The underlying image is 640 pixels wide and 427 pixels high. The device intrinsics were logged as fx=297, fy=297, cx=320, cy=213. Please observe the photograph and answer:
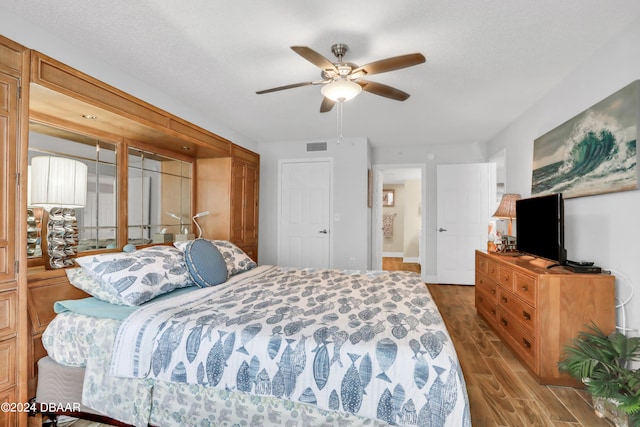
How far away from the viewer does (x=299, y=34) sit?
1.99 metres

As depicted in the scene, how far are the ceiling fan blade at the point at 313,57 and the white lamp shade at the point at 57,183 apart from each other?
1.95 m

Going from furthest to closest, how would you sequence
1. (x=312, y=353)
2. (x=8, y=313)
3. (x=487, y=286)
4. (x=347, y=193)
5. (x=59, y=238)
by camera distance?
(x=347, y=193) < (x=487, y=286) < (x=59, y=238) < (x=8, y=313) < (x=312, y=353)

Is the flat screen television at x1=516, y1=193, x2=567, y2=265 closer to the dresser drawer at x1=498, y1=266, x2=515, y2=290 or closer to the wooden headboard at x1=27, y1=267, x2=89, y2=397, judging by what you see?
the dresser drawer at x1=498, y1=266, x2=515, y2=290

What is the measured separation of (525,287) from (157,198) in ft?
12.0

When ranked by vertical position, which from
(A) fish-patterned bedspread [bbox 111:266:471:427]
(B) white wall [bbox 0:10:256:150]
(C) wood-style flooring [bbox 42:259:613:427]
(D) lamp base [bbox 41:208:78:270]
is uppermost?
(B) white wall [bbox 0:10:256:150]

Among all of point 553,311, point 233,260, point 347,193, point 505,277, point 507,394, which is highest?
point 347,193

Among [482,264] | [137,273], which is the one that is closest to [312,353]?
[137,273]

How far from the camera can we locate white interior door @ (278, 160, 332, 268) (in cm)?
484

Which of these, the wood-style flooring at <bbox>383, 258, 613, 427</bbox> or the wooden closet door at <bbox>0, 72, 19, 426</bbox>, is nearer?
the wooden closet door at <bbox>0, 72, 19, 426</bbox>

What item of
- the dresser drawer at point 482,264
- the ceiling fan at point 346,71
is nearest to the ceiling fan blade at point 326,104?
the ceiling fan at point 346,71

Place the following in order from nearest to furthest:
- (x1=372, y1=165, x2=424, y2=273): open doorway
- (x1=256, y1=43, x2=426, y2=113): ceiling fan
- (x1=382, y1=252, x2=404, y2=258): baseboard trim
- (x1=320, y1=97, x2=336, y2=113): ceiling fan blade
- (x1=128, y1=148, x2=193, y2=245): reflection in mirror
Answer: (x1=256, y1=43, x2=426, y2=113): ceiling fan < (x1=320, y1=97, x2=336, y2=113): ceiling fan blade < (x1=128, y1=148, x2=193, y2=245): reflection in mirror < (x1=372, y1=165, x2=424, y2=273): open doorway < (x1=382, y1=252, x2=404, y2=258): baseboard trim

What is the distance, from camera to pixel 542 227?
259 cm

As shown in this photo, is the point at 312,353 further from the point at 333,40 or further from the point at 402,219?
the point at 402,219

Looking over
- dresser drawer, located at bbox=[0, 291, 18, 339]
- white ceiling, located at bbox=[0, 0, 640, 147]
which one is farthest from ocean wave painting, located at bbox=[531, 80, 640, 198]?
dresser drawer, located at bbox=[0, 291, 18, 339]
